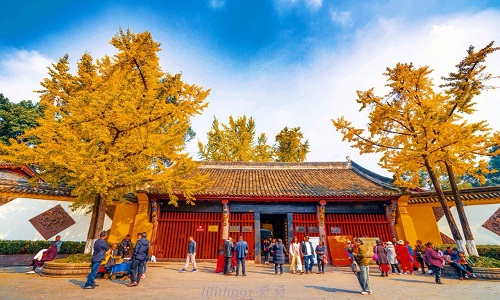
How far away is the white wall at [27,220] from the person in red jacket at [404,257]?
13.9 meters

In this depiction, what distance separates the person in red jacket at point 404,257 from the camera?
31.0 ft

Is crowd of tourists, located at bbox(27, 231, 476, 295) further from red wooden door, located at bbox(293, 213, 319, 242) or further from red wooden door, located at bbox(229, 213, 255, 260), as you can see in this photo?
red wooden door, located at bbox(229, 213, 255, 260)

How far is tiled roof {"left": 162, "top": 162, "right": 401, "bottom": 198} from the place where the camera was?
12.0 metres

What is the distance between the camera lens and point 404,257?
31.5 ft

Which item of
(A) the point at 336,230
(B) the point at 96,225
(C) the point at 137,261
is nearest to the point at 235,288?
(C) the point at 137,261

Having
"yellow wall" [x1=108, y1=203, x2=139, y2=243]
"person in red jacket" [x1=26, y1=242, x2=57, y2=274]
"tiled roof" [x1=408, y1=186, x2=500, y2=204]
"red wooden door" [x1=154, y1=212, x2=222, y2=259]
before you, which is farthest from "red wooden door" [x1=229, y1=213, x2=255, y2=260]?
"tiled roof" [x1=408, y1=186, x2=500, y2=204]

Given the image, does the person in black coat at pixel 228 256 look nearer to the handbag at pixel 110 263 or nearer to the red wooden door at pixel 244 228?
the red wooden door at pixel 244 228

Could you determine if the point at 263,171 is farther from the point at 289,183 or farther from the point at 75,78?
the point at 75,78

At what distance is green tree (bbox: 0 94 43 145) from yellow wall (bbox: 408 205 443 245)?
30787 mm

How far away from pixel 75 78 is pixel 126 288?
769cm

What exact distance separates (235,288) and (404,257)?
727 cm

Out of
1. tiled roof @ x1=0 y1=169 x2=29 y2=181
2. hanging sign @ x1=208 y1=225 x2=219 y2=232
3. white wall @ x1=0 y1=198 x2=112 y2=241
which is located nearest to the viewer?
white wall @ x1=0 y1=198 x2=112 y2=241

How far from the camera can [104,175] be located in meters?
6.96

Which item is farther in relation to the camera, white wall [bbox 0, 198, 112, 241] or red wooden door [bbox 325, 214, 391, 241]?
red wooden door [bbox 325, 214, 391, 241]
